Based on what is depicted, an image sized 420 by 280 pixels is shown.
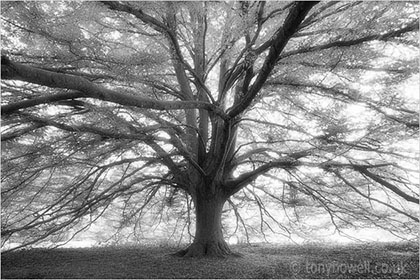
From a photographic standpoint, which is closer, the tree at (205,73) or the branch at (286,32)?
the branch at (286,32)

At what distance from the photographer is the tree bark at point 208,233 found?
6117 mm

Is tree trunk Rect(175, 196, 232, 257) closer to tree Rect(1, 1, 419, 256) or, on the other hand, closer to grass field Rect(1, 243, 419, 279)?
tree Rect(1, 1, 419, 256)

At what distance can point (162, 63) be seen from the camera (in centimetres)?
443

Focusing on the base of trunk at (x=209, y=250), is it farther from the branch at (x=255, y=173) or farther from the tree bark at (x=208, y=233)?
the branch at (x=255, y=173)

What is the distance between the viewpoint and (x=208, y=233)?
627 centimetres

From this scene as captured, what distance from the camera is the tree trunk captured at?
20.1ft

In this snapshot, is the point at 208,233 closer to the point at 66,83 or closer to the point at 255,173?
the point at 255,173

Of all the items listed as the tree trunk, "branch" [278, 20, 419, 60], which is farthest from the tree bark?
"branch" [278, 20, 419, 60]

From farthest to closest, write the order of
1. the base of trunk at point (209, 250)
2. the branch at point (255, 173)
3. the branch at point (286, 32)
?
1. the base of trunk at point (209, 250)
2. the branch at point (255, 173)
3. the branch at point (286, 32)

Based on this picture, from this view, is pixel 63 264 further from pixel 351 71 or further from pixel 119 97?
pixel 351 71

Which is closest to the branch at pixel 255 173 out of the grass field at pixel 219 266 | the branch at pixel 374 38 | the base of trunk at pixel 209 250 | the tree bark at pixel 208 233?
the tree bark at pixel 208 233

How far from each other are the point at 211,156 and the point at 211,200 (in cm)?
91

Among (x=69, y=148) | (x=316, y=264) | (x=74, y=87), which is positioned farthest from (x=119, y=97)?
(x=316, y=264)

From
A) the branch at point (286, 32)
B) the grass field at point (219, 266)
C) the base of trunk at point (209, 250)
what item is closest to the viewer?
the branch at point (286, 32)
